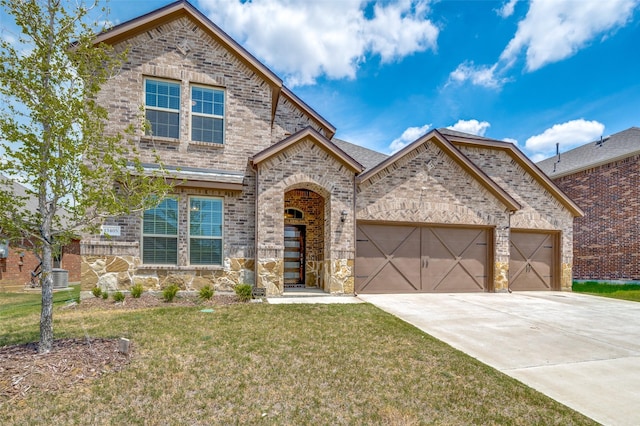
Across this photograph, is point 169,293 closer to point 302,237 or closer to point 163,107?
point 302,237

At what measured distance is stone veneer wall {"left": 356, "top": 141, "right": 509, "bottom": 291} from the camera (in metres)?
11.3

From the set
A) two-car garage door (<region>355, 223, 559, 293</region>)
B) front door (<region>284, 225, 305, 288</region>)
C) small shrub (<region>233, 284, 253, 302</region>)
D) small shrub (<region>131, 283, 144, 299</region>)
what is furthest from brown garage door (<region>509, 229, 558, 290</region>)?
small shrub (<region>131, 283, 144, 299</region>)

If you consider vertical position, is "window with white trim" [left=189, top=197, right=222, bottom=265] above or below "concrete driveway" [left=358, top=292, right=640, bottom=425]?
above

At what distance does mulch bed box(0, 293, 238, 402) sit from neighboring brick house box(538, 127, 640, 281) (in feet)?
67.2

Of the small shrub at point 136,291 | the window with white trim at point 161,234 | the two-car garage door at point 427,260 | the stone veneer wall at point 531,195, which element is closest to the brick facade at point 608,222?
the stone veneer wall at point 531,195

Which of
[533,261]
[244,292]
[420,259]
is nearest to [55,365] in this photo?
[244,292]

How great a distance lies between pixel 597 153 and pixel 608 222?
158 inches

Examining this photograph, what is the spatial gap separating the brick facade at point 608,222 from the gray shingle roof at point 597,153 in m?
0.39

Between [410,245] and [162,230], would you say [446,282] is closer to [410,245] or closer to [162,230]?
[410,245]

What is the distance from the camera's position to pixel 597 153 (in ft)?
60.0

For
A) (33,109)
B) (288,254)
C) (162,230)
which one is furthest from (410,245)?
(33,109)

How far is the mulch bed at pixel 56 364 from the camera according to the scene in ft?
13.0

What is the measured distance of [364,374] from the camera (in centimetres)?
448

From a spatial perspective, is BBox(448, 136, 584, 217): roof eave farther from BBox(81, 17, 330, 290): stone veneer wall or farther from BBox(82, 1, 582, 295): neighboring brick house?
BBox(81, 17, 330, 290): stone veneer wall
